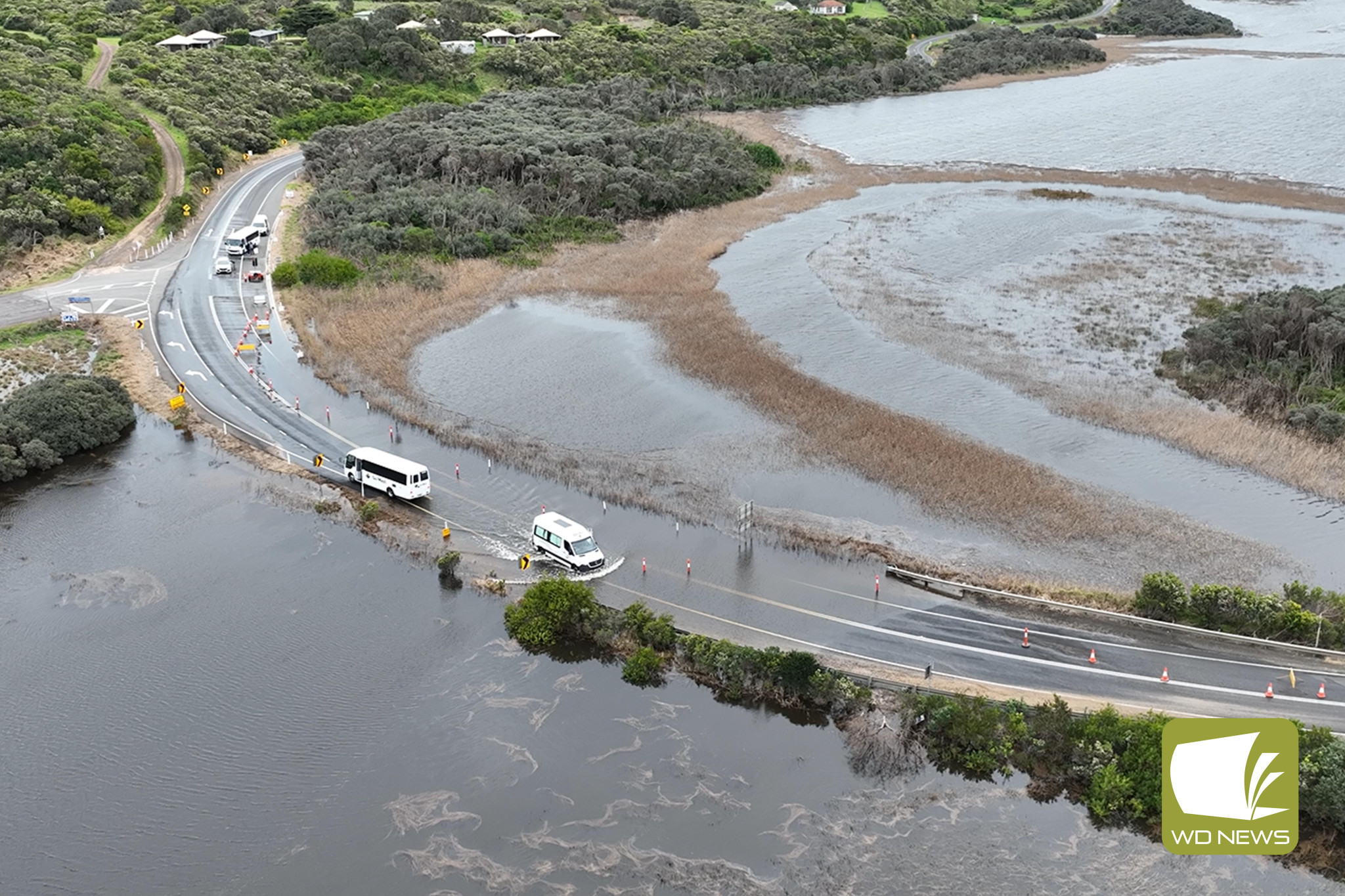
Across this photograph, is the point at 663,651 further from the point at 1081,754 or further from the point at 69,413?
the point at 69,413

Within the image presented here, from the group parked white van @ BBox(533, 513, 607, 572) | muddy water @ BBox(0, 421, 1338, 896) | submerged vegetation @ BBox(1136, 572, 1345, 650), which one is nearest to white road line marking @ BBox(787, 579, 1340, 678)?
submerged vegetation @ BBox(1136, 572, 1345, 650)

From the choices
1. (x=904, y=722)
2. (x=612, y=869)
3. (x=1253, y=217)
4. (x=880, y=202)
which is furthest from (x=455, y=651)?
(x=1253, y=217)

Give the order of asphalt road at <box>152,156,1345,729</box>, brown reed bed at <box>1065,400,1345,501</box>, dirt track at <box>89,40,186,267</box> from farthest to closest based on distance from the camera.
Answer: dirt track at <box>89,40,186,267</box> → brown reed bed at <box>1065,400,1345,501</box> → asphalt road at <box>152,156,1345,729</box>

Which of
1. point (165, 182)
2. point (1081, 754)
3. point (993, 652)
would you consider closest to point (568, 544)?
point (993, 652)

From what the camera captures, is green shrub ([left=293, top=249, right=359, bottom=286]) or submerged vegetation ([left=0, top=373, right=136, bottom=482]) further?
green shrub ([left=293, top=249, right=359, bottom=286])

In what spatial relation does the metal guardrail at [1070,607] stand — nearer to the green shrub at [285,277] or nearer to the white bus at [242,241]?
the green shrub at [285,277]

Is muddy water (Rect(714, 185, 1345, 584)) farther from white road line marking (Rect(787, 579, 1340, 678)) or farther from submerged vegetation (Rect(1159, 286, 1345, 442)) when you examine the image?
white road line marking (Rect(787, 579, 1340, 678))
